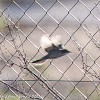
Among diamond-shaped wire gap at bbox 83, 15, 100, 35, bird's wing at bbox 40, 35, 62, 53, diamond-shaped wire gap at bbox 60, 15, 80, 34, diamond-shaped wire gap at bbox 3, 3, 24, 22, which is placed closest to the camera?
bird's wing at bbox 40, 35, 62, 53

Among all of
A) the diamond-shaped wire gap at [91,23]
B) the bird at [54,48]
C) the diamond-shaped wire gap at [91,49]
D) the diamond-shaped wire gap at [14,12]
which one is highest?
the diamond-shaped wire gap at [91,23]

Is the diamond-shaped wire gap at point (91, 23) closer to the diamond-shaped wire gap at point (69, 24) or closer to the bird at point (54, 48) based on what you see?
the diamond-shaped wire gap at point (69, 24)

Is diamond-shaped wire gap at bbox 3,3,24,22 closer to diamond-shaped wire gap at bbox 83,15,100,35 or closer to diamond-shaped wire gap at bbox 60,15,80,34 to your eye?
diamond-shaped wire gap at bbox 83,15,100,35

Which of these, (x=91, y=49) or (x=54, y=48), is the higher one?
(x=91, y=49)

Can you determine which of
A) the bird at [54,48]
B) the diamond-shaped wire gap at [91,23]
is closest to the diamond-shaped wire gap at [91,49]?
the diamond-shaped wire gap at [91,23]

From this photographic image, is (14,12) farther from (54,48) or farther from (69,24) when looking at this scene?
(69,24)

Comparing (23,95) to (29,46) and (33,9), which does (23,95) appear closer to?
(29,46)

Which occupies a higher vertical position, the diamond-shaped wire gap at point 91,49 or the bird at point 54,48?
the diamond-shaped wire gap at point 91,49

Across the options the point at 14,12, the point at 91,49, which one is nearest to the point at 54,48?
the point at 14,12

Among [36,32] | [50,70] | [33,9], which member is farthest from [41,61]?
[33,9]

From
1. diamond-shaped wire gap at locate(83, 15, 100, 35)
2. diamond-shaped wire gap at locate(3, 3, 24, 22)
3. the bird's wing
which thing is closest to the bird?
the bird's wing

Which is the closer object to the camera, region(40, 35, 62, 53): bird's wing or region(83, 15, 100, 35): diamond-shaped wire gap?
region(40, 35, 62, 53): bird's wing

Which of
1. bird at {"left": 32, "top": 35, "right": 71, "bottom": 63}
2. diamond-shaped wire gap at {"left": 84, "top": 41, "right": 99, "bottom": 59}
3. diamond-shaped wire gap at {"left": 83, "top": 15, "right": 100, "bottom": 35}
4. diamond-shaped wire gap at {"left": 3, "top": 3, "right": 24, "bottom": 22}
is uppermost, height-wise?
diamond-shaped wire gap at {"left": 83, "top": 15, "right": 100, "bottom": 35}

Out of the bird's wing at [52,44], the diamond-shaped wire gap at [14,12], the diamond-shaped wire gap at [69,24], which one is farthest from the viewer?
the diamond-shaped wire gap at [69,24]
